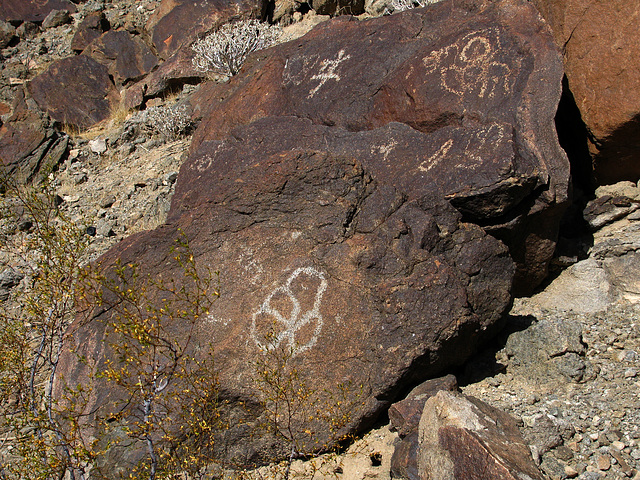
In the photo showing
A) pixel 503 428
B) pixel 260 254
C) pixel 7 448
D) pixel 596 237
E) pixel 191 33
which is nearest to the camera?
pixel 503 428

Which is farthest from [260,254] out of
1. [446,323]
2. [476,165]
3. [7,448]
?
[7,448]

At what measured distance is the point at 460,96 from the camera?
421 cm

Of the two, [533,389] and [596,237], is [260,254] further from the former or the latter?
[596,237]

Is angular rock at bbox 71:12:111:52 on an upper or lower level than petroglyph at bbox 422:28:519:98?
upper

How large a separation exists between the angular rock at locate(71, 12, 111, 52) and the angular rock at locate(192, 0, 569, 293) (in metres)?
5.85

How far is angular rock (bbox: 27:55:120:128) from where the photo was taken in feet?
29.2

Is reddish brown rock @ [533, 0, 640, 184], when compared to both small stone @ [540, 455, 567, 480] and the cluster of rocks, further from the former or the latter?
small stone @ [540, 455, 567, 480]

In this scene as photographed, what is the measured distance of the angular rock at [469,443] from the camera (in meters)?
2.47

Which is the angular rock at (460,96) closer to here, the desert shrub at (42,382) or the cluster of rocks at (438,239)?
the cluster of rocks at (438,239)

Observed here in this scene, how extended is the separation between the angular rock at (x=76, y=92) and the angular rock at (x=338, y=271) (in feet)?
18.9

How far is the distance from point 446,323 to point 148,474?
5.74ft

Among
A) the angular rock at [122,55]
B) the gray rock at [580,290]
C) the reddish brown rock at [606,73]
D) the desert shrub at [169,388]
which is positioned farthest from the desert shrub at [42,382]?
the angular rock at [122,55]

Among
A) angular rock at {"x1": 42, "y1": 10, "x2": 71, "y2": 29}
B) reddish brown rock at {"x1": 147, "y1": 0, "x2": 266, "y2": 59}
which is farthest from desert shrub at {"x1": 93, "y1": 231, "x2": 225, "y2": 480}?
angular rock at {"x1": 42, "y1": 10, "x2": 71, "y2": 29}

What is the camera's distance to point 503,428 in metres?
2.82
